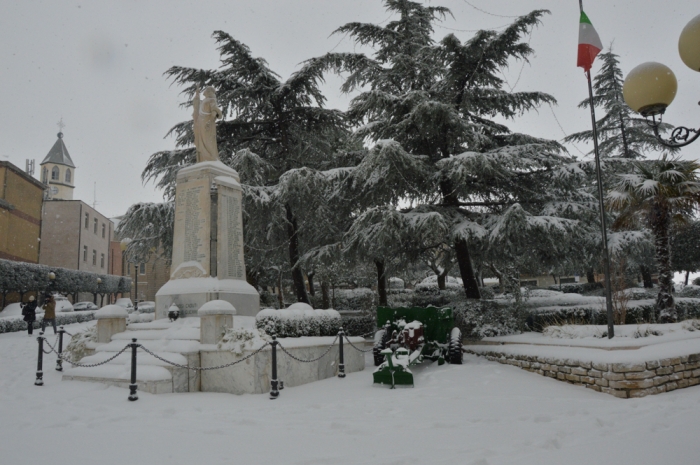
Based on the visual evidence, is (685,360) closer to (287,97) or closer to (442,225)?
(442,225)

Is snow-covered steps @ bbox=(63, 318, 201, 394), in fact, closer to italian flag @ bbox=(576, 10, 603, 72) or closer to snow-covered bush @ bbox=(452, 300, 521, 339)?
snow-covered bush @ bbox=(452, 300, 521, 339)

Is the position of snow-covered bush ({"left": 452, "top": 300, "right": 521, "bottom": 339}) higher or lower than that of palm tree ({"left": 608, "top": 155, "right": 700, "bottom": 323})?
lower

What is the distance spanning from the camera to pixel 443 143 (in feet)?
50.6

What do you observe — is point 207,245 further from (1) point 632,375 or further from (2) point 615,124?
(2) point 615,124

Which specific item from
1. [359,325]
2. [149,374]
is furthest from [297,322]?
[359,325]

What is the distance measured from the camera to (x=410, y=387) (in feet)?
28.0

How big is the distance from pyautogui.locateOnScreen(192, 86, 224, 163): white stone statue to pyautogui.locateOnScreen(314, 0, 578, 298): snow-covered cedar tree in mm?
4051

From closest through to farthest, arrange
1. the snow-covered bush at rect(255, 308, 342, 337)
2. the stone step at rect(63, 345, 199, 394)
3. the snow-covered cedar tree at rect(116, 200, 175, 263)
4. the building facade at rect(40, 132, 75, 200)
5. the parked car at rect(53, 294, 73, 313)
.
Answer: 1. the stone step at rect(63, 345, 199, 394)
2. the snow-covered bush at rect(255, 308, 342, 337)
3. the snow-covered cedar tree at rect(116, 200, 175, 263)
4. the parked car at rect(53, 294, 73, 313)
5. the building facade at rect(40, 132, 75, 200)

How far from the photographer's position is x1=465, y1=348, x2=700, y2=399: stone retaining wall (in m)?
7.14

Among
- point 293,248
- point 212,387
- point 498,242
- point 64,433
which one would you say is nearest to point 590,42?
point 498,242

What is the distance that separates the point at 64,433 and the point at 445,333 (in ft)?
25.7

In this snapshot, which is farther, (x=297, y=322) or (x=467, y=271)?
(x=467, y=271)

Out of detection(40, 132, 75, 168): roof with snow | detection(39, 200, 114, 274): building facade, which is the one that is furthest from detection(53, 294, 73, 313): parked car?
detection(40, 132, 75, 168): roof with snow

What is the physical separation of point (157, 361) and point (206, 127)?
5.98m
